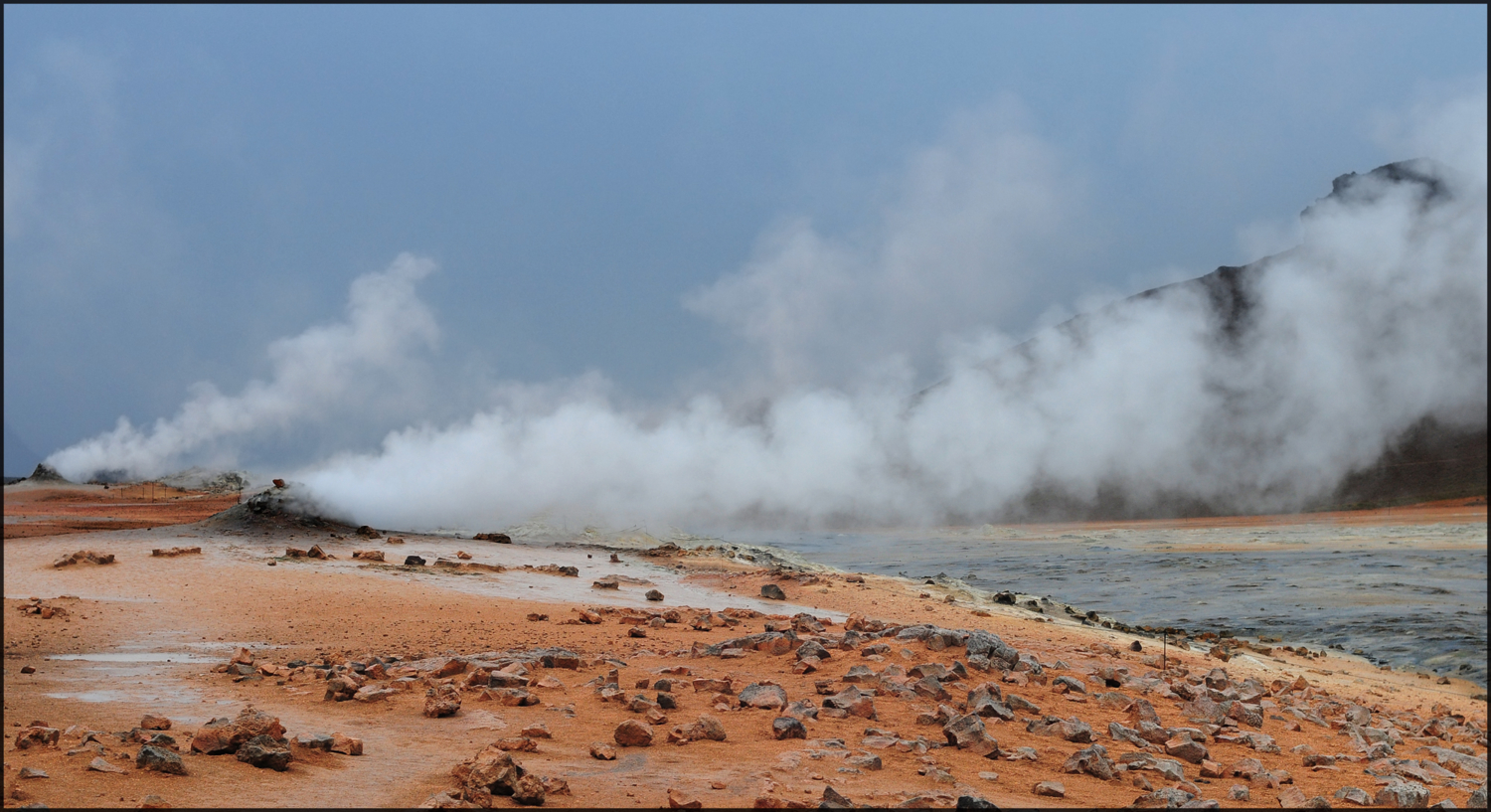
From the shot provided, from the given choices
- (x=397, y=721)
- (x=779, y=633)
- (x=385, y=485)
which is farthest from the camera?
(x=385, y=485)

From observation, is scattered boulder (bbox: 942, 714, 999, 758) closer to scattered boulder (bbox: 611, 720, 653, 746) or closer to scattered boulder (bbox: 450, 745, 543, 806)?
scattered boulder (bbox: 611, 720, 653, 746)

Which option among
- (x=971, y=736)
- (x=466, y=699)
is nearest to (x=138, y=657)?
(x=466, y=699)

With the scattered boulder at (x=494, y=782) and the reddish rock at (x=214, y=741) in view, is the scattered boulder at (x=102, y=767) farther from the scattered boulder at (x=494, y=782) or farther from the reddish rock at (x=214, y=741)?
the scattered boulder at (x=494, y=782)

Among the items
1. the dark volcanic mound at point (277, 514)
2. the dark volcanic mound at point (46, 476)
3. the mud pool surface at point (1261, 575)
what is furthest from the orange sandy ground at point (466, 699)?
the dark volcanic mound at point (46, 476)

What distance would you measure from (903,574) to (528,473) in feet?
54.3

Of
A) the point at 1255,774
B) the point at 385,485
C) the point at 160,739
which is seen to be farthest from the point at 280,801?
the point at 385,485

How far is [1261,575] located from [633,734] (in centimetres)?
3063

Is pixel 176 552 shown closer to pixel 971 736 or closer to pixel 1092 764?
pixel 971 736

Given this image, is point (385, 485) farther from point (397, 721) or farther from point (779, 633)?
point (397, 721)

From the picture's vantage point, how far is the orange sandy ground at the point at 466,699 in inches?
289

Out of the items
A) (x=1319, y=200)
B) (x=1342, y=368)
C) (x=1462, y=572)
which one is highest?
(x=1319, y=200)

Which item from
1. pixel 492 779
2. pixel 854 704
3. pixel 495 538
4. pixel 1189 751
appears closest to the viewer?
pixel 492 779

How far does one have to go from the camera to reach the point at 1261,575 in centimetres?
3266

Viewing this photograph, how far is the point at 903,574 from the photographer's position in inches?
1312
